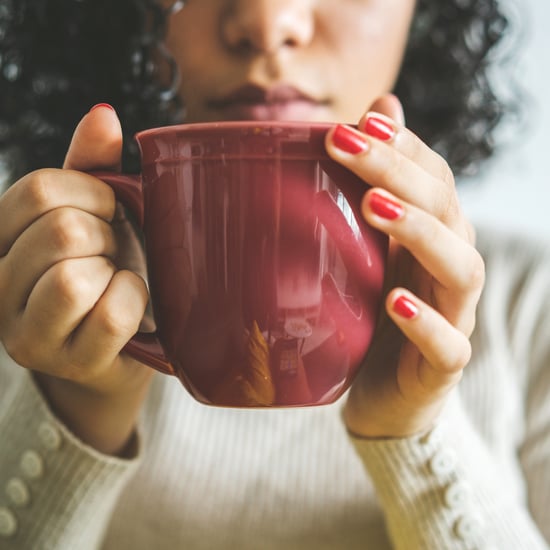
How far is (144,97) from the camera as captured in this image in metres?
0.95

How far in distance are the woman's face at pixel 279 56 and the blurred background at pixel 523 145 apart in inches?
20.4

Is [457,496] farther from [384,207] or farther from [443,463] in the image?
[384,207]

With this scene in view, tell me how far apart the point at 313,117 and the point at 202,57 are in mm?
157

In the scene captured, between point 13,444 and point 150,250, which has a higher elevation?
point 150,250

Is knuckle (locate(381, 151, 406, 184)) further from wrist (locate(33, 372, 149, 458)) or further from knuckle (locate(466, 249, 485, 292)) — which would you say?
wrist (locate(33, 372, 149, 458))

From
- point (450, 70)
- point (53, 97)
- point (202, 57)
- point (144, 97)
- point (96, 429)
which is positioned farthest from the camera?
point (450, 70)

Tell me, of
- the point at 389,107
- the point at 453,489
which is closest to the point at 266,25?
the point at 389,107

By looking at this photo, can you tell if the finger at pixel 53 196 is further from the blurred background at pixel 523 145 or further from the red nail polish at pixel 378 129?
the blurred background at pixel 523 145

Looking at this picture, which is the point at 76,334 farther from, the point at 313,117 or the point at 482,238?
the point at 482,238

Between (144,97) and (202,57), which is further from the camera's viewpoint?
(144,97)

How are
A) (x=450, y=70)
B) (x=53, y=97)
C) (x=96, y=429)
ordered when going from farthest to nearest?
(x=450, y=70), (x=53, y=97), (x=96, y=429)

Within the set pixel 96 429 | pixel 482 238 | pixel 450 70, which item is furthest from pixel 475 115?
pixel 96 429

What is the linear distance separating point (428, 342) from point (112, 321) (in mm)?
229

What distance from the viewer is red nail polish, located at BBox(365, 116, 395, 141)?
454 millimetres
